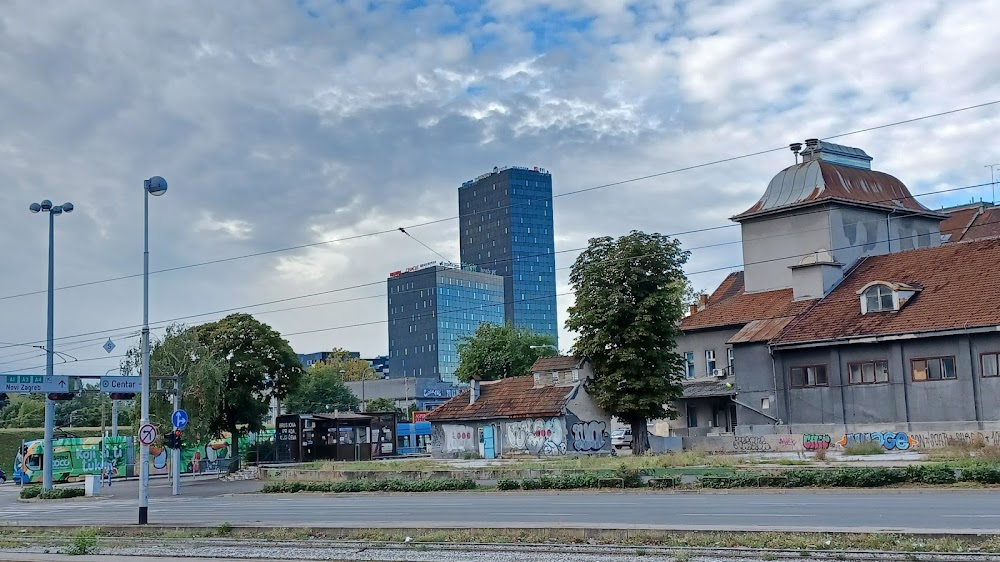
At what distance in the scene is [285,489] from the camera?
4044 cm

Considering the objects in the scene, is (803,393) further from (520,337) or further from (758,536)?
(520,337)

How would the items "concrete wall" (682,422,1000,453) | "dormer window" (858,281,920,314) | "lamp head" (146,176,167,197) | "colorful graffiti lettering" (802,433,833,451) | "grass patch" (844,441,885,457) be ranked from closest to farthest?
"lamp head" (146,176,167,197)
"grass patch" (844,441,885,457)
"concrete wall" (682,422,1000,453)
"colorful graffiti lettering" (802,433,833,451)
"dormer window" (858,281,920,314)

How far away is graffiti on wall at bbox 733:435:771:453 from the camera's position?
47.0 metres

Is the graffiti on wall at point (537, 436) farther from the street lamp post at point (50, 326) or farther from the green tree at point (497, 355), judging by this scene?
the green tree at point (497, 355)

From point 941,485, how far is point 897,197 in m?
37.0

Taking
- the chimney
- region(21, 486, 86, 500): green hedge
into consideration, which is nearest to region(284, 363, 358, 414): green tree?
the chimney

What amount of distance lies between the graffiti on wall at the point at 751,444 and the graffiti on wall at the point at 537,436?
8.41 meters

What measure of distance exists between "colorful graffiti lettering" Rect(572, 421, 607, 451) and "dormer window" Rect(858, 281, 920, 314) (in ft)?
46.6

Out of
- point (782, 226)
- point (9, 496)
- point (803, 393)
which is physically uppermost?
point (782, 226)

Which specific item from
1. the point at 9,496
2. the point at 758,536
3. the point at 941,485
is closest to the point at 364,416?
the point at 9,496

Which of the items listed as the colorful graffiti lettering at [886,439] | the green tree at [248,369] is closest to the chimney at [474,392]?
the green tree at [248,369]

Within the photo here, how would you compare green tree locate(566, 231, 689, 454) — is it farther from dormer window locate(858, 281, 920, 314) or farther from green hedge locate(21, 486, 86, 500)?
green hedge locate(21, 486, 86, 500)

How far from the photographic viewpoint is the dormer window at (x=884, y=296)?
4716 centimetres

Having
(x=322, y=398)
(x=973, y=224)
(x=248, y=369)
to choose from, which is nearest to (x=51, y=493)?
(x=248, y=369)
